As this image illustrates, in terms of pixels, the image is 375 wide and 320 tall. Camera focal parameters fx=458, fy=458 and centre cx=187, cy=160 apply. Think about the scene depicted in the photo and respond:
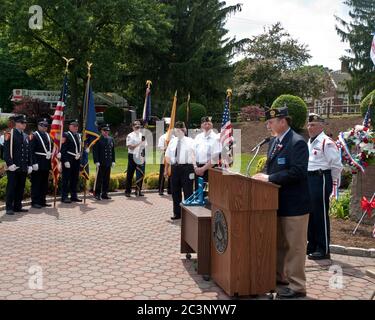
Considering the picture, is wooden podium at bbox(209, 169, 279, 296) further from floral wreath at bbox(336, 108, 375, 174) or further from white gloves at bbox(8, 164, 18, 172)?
white gloves at bbox(8, 164, 18, 172)

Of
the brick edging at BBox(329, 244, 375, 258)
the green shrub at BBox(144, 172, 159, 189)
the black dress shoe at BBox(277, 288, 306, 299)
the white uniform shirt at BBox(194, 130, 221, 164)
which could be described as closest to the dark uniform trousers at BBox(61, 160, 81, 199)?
the green shrub at BBox(144, 172, 159, 189)

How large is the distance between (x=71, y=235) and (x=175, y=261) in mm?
2297

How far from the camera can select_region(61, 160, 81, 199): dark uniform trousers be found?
11.4m

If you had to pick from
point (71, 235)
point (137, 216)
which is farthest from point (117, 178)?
point (71, 235)

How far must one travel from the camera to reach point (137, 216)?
966 cm

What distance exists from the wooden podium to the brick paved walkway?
0.44 meters

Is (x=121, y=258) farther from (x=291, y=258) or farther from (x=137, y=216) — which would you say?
(x=137, y=216)

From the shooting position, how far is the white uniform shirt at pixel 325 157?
259 inches

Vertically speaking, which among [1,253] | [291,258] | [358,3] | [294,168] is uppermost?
[358,3]

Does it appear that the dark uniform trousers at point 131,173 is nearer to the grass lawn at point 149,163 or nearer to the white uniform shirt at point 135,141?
the white uniform shirt at point 135,141

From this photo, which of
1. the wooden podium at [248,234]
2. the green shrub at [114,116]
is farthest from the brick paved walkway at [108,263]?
the green shrub at [114,116]
